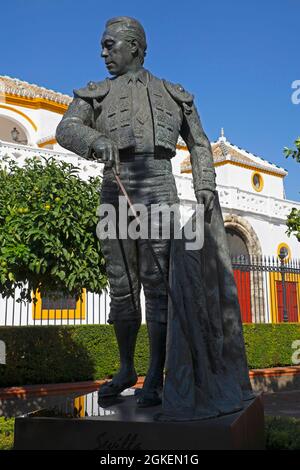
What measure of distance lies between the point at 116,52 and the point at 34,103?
1991 cm

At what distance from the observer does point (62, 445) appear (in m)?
2.66

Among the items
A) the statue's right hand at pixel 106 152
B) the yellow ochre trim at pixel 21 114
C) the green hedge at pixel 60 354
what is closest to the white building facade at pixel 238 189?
the yellow ochre trim at pixel 21 114

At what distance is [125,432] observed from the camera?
2.62 metres

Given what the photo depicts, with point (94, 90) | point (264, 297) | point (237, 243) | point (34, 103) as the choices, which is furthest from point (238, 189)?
point (94, 90)

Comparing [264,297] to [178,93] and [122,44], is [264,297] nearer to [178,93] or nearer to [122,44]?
[178,93]

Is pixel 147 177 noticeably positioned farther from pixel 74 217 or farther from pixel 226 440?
pixel 74 217

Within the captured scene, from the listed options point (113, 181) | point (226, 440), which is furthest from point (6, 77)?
point (226, 440)

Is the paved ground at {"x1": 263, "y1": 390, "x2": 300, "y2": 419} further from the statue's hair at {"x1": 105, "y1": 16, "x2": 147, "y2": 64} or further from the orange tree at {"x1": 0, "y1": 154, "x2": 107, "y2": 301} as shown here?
the statue's hair at {"x1": 105, "y1": 16, "x2": 147, "y2": 64}

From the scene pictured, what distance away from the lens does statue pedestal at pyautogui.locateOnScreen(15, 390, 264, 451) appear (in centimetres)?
252

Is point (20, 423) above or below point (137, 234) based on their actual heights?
below

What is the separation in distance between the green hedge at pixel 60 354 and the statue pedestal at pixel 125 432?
6.23 m

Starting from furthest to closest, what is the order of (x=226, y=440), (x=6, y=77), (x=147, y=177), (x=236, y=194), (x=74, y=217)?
(x=6, y=77), (x=236, y=194), (x=74, y=217), (x=147, y=177), (x=226, y=440)

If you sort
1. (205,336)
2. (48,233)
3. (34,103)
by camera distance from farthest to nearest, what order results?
(34,103) < (48,233) < (205,336)
